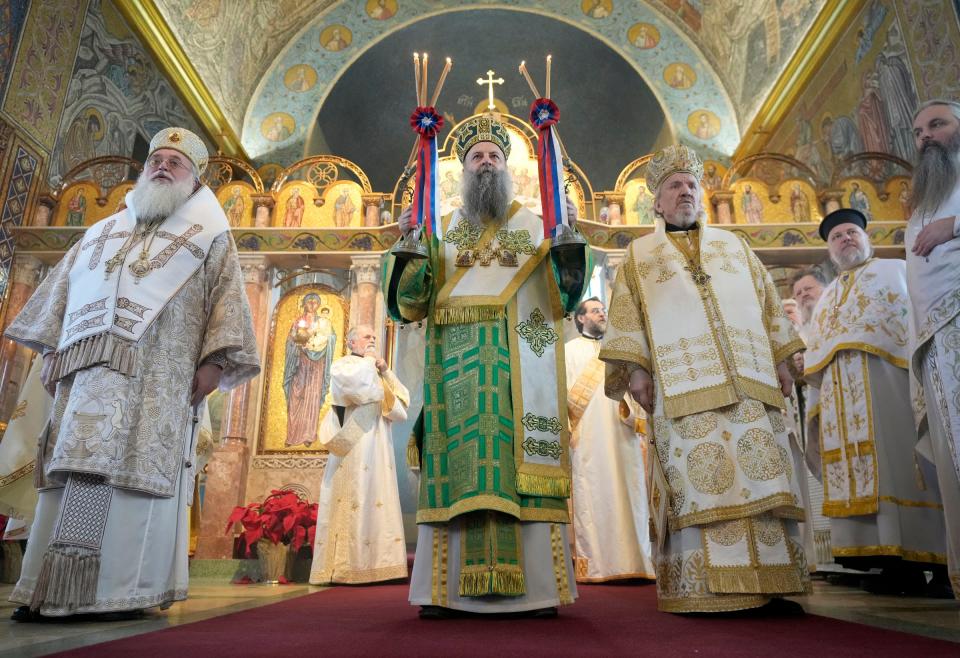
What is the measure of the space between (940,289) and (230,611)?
354 cm

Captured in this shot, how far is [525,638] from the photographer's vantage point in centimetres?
216

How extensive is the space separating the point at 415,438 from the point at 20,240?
7227mm

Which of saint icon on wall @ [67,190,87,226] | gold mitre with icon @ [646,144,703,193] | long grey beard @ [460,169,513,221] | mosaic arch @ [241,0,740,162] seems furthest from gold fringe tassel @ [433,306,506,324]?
mosaic arch @ [241,0,740,162]

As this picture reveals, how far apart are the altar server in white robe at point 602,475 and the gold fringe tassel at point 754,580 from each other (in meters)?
2.57

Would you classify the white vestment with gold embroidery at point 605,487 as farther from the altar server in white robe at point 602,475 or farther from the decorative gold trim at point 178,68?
the decorative gold trim at point 178,68

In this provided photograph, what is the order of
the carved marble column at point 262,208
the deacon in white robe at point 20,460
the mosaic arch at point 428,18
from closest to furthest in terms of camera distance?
the deacon in white robe at point 20,460
the carved marble column at point 262,208
the mosaic arch at point 428,18

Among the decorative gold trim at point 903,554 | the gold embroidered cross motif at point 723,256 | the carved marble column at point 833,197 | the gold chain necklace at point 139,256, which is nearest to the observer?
the gold chain necklace at point 139,256

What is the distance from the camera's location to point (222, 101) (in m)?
12.1

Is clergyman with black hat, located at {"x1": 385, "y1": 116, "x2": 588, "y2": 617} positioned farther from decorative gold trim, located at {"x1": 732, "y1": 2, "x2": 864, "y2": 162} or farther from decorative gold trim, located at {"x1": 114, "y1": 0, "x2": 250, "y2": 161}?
decorative gold trim, located at {"x1": 114, "y1": 0, "x2": 250, "y2": 161}

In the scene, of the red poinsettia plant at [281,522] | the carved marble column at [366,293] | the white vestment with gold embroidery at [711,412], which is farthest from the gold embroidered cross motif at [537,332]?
the carved marble column at [366,293]

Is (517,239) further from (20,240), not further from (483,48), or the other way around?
(483,48)

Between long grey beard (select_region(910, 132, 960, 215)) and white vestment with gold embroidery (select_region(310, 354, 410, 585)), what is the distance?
4168 millimetres

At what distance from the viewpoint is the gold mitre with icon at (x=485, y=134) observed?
346cm

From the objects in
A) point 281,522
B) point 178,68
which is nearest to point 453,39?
point 178,68
